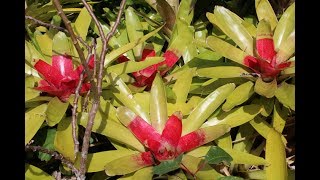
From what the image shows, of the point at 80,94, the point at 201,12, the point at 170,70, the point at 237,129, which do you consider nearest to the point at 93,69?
the point at 80,94

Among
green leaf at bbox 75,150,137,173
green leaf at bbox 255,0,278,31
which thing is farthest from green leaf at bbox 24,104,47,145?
green leaf at bbox 255,0,278,31

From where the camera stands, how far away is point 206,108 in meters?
1.16

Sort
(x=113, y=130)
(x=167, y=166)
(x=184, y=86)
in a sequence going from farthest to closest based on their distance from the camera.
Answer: (x=184, y=86), (x=113, y=130), (x=167, y=166)

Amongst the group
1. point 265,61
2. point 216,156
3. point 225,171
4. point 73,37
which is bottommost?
point 225,171

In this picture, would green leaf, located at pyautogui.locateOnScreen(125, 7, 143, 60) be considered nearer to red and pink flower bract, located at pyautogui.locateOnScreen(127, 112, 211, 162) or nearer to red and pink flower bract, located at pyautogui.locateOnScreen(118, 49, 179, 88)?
red and pink flower bract, located at pyautogui.locateOnScreen(118, 49, 179, 88)

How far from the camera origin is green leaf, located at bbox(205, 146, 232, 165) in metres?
1.04

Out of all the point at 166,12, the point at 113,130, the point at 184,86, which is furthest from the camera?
the point at 166,12

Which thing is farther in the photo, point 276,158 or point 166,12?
point 166,12

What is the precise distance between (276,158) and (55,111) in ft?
1.52

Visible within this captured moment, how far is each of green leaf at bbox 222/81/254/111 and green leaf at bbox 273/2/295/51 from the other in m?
0.12

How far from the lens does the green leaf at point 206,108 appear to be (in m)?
1.16

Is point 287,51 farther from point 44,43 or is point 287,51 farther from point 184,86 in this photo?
point 44,43

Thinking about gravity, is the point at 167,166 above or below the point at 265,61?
below

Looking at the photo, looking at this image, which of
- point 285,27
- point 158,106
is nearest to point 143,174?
point 158,106
